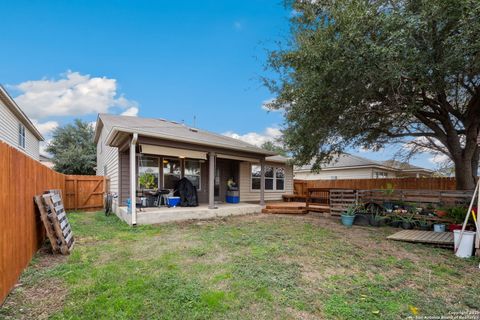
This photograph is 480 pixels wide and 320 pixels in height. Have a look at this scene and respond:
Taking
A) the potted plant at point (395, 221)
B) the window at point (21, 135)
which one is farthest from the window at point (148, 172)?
the potted plant at point (395, 221)

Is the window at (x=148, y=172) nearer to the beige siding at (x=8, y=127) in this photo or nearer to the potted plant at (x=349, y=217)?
the beige siding at (x=8, y=127)

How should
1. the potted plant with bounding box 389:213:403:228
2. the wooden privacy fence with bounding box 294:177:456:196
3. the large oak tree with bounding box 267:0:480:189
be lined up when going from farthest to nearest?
the wooden privacy fence with bounding box 294:177:456:196 < the potted plant with bounding box 389:213:403:228 < the large oak tree with bounding box 267:0:480:189

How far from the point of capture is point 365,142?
9.90m

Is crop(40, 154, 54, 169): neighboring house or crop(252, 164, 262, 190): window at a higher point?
crop(40, 154, 54, 169): neighboring house

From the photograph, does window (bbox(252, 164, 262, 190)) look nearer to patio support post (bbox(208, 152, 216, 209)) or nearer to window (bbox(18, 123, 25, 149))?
patio support post (bbox(208, 152, 216, 209))

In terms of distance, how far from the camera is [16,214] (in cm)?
353

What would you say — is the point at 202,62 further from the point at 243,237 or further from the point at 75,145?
the point at 75,145

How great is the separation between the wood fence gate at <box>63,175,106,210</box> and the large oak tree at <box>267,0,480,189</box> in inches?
369

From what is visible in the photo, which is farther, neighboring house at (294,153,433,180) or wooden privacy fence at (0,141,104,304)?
neighboring house at (294,153,433,180)

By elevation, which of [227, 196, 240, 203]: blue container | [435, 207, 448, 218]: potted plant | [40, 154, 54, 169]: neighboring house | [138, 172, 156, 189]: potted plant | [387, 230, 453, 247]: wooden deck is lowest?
[387, 230, 453, 247]: wooden deck

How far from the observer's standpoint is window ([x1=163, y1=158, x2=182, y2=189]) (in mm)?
10203

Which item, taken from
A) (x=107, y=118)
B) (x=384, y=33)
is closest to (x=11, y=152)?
(x=384, y=33)

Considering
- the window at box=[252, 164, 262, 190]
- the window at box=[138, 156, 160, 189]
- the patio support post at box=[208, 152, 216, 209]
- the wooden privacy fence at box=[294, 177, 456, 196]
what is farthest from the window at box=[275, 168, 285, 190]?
the window at box=[138, 156, 160, 189]

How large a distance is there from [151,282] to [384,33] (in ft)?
21.7
